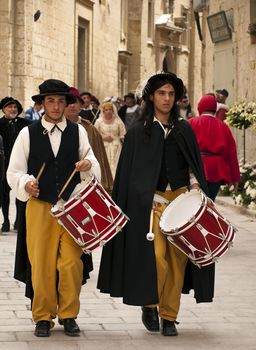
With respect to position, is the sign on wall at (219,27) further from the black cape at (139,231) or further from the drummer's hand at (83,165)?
the drummer's hand at (83,165)

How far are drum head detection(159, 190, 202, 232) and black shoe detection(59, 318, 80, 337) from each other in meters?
0.85

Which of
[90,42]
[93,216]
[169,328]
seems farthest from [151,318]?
[90,42]

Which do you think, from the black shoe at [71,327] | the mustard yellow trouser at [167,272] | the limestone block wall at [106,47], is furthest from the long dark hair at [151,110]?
the limestone block wall at [106,47]

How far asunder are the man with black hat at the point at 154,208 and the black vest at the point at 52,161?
33 centimetres

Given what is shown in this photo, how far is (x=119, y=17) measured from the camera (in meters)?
42.9

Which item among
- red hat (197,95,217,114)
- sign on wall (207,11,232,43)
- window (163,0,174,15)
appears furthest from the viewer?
window (163,0,174,15)

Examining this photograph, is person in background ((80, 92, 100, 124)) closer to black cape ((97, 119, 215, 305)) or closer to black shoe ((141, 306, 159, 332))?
black cape ((97, 119, 215, 305))

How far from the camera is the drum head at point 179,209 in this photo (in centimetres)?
734

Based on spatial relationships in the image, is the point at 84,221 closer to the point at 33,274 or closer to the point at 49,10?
the point at 33,274

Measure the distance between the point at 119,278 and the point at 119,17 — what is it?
36049 mm

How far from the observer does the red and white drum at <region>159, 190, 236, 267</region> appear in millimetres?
7246

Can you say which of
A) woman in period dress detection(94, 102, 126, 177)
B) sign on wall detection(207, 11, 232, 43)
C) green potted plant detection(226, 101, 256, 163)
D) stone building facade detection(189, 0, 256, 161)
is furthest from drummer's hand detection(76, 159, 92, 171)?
sign on wall detection(207, 11, 232, 43)

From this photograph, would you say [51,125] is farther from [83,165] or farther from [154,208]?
[154,208]

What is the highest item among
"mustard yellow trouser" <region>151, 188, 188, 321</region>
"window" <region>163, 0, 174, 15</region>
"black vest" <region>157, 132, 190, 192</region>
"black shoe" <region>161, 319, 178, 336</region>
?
"window" <region>163, 0, 174, 15</region>
